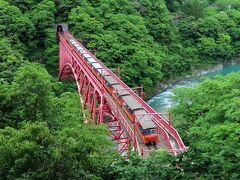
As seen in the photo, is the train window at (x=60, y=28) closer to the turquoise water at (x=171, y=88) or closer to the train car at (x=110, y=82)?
the turquoise water at (x=171, y=88)

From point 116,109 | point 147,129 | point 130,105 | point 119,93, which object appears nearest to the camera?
point 147,129

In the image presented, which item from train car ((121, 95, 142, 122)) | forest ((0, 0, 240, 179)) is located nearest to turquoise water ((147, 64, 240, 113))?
→ forest ((0, 0, 240, 179))

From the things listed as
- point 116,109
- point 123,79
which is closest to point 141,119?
point 116,109

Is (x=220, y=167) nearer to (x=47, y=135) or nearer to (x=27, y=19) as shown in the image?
(x=47, y=135)

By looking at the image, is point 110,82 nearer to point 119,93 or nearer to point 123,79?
point 119,93

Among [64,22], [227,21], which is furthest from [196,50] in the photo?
[64,22]

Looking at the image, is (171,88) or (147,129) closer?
(147,129)
